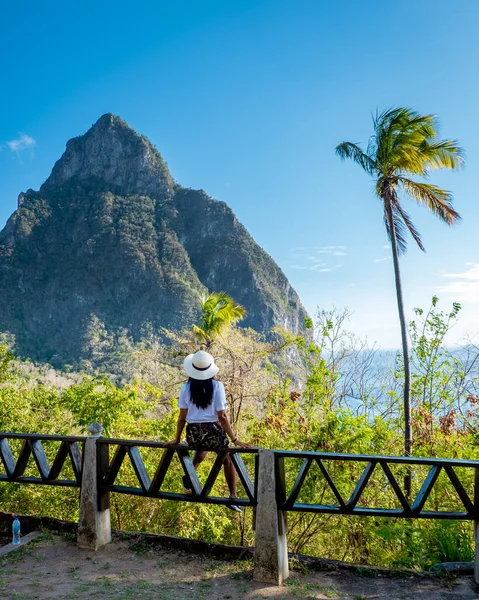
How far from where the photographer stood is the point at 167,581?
16.0ft

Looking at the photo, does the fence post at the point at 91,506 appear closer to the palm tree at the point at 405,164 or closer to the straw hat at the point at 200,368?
the straw hat at the point at 200,368

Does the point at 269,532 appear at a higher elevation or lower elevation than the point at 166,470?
lower

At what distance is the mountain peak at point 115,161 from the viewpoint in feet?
452

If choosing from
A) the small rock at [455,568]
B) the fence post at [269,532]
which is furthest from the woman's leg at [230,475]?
the small rock at [455,568]

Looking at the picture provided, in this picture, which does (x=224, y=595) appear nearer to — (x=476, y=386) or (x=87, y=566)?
(x=87, y=566)

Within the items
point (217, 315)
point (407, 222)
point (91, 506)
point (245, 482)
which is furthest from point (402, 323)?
point (91, 506)

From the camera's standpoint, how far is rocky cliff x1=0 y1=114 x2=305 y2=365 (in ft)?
374

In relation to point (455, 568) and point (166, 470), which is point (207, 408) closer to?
point (166, 470)

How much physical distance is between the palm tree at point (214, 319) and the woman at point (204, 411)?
15.4 meters

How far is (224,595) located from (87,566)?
1610 mm

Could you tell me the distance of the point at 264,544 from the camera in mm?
4770

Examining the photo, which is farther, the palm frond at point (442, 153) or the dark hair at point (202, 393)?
the palm frond at point (442, 153)

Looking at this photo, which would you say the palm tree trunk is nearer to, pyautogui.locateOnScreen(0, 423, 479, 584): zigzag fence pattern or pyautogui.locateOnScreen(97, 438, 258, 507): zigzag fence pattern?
pyautogui.locateOnScreen(0, 423, 479, 584): zigzag fence pattern

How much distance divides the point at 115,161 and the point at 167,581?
145 meters
